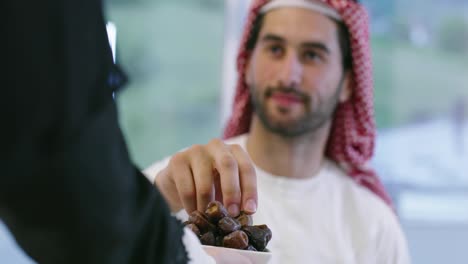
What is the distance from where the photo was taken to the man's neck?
241 centimetres

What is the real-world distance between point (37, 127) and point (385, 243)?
1.86 meters

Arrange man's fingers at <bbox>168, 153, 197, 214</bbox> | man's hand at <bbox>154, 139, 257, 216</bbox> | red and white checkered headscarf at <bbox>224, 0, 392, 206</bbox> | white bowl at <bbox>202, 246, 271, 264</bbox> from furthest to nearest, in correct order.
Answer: red and white checkered headscarf at <bbox>224, 0, 392, 206</bbox> → man's fingers at <bbox>168, 153, 197, 214</bbox> → man's hand at <bbox>154, 139, 257, 216</bbox> → white bowl at <bbox>202, 246, 271, 264</bbox>

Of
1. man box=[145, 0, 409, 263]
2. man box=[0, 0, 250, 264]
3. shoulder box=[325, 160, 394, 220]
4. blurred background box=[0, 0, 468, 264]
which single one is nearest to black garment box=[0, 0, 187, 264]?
man box=[0, 0, 250, 264]

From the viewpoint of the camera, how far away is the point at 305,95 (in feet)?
7.80

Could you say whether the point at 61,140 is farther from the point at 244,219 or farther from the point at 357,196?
the point at 357,196

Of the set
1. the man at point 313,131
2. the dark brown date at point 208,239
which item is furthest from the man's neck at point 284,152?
the dark brown date at point 208,239

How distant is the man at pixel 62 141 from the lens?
587 mm

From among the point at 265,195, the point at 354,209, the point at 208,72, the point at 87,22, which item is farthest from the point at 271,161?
the point at 87,22

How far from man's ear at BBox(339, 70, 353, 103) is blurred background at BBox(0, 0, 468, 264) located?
1239 mm

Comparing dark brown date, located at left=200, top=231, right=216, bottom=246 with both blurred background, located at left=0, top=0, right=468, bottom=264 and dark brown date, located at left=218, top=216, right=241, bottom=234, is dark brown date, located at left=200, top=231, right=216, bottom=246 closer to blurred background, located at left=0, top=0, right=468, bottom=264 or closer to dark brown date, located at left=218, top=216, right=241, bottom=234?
dark brown date, located at left=218, top=216, right=241, bottom=234

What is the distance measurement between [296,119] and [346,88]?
0.29m

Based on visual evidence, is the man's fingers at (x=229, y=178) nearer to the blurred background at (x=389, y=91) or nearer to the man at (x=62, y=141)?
the man at (x=62, y=141)

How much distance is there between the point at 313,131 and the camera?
2.47 metres

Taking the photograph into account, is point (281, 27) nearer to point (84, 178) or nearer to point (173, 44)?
point (173, 44)
